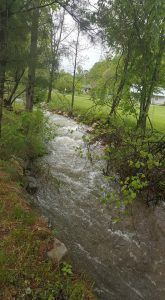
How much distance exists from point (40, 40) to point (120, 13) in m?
2.88

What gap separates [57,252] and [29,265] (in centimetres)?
58

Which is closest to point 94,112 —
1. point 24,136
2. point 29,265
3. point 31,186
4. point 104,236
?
point 24,136

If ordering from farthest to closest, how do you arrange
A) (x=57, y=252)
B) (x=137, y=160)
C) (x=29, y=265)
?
(x=137, y=160) → (x=57, y=252) → (x=29, y=265)

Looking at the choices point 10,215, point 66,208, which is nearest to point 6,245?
point 10,215

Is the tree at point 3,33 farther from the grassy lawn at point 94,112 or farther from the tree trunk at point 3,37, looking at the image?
the grassy lawn at point 94,112

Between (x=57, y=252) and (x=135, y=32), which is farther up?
(x=135, y=32)

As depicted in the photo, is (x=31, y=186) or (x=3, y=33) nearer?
(x=3, y=33)

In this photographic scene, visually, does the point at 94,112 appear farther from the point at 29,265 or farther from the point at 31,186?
the point at 29,265

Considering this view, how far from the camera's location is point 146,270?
491 centimetres

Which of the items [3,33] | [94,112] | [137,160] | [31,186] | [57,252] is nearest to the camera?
[57,252]

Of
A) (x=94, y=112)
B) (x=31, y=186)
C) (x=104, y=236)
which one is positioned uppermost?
(x=94, y=112)

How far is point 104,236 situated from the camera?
18.3 feet

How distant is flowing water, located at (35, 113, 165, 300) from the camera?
451 centimetres

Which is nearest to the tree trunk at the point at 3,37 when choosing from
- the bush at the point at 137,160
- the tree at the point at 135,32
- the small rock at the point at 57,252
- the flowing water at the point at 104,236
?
the tree at the point at 135,32
